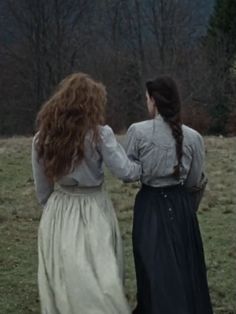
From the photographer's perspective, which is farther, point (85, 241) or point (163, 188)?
point (163, 188)

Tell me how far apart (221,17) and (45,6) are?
10.4 meters

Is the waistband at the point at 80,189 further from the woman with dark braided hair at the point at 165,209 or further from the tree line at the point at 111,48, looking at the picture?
the tree line at the point at 111,48

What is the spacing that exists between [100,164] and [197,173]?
0.64m

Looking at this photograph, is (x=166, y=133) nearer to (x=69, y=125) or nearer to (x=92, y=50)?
(x=69, y=125)

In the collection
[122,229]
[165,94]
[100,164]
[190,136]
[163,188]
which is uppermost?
[165,94]

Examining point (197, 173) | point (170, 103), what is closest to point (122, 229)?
point (197, 173)

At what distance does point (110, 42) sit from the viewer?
142 feet

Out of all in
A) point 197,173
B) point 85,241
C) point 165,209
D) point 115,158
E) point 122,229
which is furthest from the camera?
point 122,229

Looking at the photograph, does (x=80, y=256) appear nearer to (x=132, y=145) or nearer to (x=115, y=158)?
(x=115, y=158)

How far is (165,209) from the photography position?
4613mm

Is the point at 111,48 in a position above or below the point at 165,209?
above

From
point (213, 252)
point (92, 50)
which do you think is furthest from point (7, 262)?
point (92, 50)

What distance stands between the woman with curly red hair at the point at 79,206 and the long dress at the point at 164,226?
0.14 m

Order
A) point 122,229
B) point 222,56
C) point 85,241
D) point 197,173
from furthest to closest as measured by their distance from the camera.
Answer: point 222,56 < point 122,229 < point 197,173 < point 85,241
